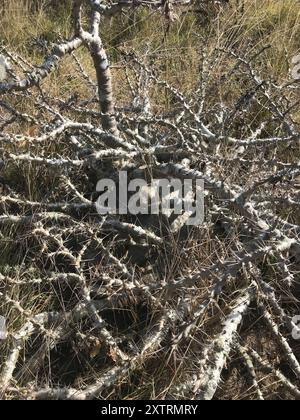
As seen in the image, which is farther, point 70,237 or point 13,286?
point 70,237

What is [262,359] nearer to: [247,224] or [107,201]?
[247,224]

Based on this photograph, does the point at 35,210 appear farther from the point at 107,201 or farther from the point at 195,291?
the point at 195,291

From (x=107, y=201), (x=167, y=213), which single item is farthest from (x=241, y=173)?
(x=107, y=201)

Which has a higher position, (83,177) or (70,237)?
(83,177)

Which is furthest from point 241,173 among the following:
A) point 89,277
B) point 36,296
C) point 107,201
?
point 36,296

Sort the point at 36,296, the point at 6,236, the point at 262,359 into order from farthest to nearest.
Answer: the point at 6,236, the point at 36,296, the point at 262,359

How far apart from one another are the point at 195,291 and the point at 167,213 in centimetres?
35

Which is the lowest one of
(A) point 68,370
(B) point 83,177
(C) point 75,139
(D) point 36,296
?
(A) point 68,370

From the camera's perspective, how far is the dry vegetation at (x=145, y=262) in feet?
5.44

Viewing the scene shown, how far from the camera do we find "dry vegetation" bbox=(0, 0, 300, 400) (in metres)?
1.66

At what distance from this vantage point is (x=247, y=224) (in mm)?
1798

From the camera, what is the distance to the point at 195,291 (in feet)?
5.93

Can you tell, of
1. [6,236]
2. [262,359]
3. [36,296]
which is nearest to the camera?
[262,359]

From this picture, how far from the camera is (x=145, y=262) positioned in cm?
204
